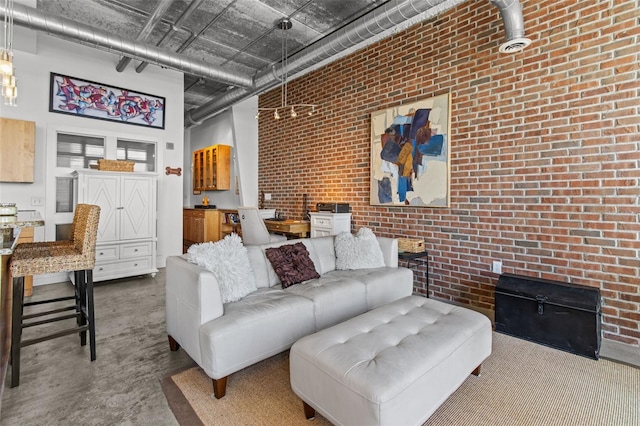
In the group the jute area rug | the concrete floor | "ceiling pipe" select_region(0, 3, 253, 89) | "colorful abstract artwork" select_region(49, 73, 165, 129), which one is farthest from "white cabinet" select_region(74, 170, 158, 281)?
the jute area rug

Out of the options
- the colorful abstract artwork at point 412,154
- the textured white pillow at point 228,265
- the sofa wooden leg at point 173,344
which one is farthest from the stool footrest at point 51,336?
the colorful abstract artwork at point 412,154

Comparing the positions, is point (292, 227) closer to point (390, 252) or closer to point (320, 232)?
point (320, 232)

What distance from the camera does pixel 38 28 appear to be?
10.9 ft

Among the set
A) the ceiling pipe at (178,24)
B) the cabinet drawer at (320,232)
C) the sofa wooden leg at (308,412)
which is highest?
the ceiling pipe at (178,24)

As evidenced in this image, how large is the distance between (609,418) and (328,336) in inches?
62.8

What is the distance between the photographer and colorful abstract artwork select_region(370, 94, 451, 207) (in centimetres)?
345

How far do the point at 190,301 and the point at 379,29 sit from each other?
3.36m

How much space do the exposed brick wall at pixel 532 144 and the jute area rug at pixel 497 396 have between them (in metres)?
0.74

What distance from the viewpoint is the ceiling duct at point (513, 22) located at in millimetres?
2635

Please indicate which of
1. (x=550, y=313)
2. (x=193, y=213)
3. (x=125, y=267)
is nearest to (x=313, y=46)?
(x=550, y=313)

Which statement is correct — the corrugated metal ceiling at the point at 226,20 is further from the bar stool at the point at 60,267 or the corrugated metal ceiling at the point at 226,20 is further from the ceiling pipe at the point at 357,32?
the bar stool at the point at 60,267

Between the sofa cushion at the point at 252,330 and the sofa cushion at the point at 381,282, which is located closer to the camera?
the sofa cushion at the point at 252,330

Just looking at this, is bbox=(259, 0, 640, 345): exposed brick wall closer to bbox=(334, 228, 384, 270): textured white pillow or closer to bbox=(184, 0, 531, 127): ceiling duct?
bbox=(184, 0, 531, 127): ceiling duct

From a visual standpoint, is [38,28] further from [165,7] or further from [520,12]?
[520,12]
